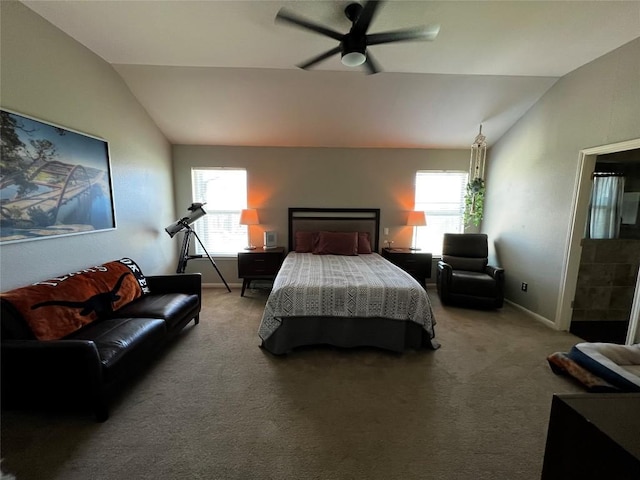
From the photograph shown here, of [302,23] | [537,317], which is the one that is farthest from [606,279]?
[302,23]

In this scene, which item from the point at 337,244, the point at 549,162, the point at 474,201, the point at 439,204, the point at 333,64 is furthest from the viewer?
the point at 439,204

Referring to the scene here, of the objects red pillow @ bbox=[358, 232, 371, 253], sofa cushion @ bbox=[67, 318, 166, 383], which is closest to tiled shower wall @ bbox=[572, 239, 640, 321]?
red pillow @ bbox=[358, 232, 371, 253]

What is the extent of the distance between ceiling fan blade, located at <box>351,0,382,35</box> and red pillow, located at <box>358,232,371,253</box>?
3.08 metres

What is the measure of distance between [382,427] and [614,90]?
3877 millimetres

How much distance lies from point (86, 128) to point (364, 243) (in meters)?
3.83

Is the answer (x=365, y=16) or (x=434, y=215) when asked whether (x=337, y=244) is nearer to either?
(x=434, y=215)

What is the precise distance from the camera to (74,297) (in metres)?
2.27

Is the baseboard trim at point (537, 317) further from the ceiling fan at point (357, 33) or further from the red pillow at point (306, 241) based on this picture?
the ceiling fan at point (357, 33)

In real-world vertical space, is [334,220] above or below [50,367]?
above

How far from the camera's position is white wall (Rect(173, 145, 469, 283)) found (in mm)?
4715

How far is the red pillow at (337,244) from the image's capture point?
14.4ft

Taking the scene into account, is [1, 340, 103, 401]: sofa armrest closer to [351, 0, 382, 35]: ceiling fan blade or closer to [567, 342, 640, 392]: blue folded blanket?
[351, 0, 382, 35]: ceiling fan blade

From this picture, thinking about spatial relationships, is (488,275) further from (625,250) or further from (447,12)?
(447,12)

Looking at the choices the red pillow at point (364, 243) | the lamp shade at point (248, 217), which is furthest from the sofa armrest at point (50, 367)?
the red pillow at point (364, 243)
